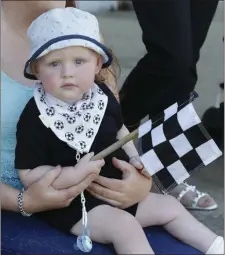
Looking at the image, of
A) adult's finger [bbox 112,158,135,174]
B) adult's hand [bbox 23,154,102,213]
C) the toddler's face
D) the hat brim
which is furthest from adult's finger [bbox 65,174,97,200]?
the hat brim

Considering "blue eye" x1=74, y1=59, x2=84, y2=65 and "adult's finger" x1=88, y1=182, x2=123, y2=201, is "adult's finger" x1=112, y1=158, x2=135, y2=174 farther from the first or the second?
"blue eye" x1=74, y1=59, x2=84, y2=65

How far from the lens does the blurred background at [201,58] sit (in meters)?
2.96

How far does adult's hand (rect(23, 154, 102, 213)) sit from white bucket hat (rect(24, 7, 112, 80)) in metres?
0.30

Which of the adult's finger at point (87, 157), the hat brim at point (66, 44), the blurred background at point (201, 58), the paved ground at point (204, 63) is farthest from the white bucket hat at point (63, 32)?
the paved ground at point (204, 63)

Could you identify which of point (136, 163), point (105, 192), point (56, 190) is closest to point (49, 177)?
point (56, 190)

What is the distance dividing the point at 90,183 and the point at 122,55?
150 inches

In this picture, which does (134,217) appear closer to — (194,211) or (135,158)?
(135,158)

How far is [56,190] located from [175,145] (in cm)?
35

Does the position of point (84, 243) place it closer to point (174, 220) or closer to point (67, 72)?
point (174, 220)

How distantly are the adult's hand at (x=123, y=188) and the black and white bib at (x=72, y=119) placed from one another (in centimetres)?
10

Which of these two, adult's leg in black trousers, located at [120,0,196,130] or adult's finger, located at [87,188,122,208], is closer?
adult's finger, located at [87,188,122,208]

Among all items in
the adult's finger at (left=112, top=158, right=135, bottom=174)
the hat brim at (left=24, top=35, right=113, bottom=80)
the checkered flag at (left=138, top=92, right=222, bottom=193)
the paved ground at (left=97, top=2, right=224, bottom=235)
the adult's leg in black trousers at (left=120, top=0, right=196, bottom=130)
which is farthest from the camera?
the paved ground at (left=97, top=2, right=224, bottom=235)

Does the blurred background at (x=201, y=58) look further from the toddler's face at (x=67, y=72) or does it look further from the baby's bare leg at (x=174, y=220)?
the toddler's face at (x=67, y=72)

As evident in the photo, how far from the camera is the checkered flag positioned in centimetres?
162
